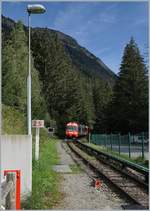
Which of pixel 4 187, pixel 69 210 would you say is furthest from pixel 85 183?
pixel 4 187

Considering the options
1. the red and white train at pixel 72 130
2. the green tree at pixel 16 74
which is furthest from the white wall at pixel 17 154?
the red and white train at pixel 72 130

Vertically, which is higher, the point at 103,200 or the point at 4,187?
the point at 4,187

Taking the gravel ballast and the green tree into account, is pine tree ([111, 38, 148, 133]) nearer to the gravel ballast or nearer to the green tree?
the green tree

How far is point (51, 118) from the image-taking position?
281 feet

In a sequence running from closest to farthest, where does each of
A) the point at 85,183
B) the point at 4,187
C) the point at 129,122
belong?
the point at 4,187
the point at 85,183
the point at 129,122

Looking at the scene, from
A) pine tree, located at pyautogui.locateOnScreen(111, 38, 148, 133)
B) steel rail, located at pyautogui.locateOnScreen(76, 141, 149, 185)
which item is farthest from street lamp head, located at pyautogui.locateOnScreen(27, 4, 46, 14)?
pine tree, located at pyautogui.locateOnScreen(111, 38, 148, 133)

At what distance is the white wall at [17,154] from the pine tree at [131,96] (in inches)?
2284

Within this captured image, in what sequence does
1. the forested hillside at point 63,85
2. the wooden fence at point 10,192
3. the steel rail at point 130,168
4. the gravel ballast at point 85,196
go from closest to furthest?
1. the wooden fence at point 10,192
2. the gravel ballast at point 85,196
3. the steel rail at point 130,168
4. the forested hillside at point 63,85

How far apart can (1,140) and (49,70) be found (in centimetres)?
7419

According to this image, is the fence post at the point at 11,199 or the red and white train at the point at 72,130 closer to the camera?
the fence post at the point at 11,199

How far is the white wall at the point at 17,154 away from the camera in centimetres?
1029

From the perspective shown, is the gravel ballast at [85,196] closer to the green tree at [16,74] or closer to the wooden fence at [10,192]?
the wooden fence at [10,192]

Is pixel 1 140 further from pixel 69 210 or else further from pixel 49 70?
pixel 49 70

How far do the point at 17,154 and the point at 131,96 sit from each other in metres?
64.8
